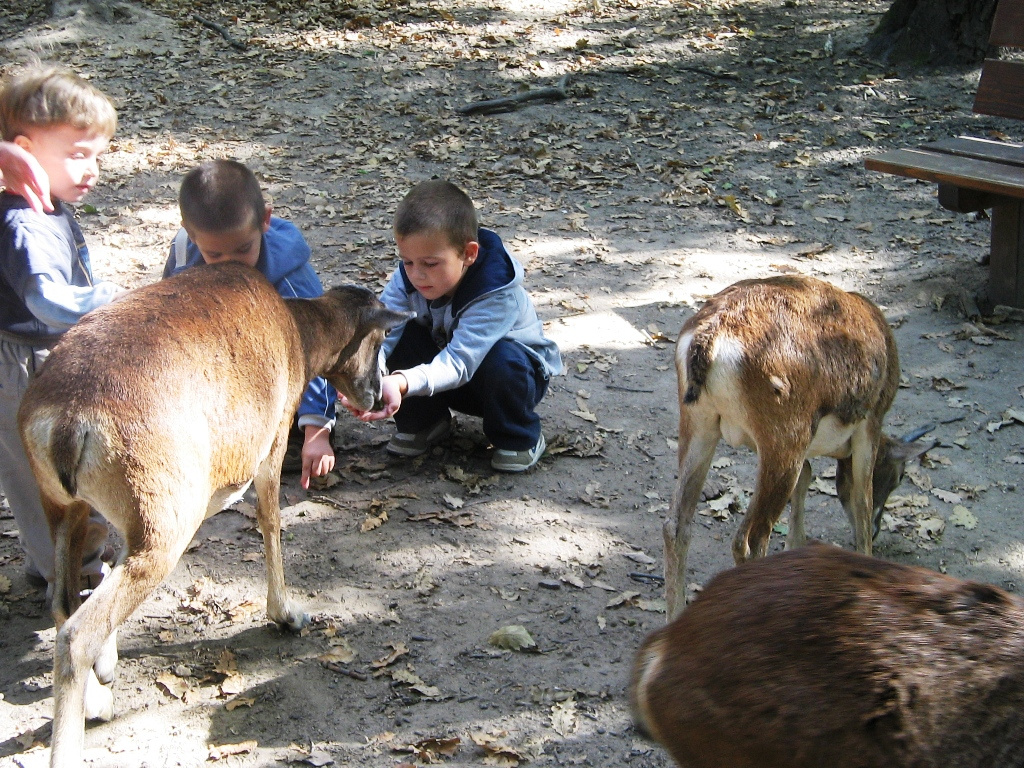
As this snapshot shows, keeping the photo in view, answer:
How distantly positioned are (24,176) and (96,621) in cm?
175

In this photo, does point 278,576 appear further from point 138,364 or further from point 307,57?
point 307,57

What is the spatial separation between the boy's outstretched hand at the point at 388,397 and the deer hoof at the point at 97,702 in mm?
1651

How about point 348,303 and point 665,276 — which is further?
point 665,276

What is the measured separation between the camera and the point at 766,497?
3.59 metres

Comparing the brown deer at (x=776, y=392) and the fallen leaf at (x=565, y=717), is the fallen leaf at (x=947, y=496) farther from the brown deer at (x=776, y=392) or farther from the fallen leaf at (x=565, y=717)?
the fallen leaf at (x=565, y=717)

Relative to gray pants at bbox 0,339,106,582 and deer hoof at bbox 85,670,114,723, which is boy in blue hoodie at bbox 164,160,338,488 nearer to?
gray pants at bbox 0,339,106,582

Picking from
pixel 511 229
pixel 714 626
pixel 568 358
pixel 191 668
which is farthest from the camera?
pixel 511 229

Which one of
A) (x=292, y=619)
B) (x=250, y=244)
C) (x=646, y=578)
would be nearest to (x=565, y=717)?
(x=646, y=578)

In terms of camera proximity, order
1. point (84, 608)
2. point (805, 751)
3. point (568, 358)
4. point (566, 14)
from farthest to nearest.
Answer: point (566, 14) → point (568, 358) → point (84, 608) → point (805, 751)

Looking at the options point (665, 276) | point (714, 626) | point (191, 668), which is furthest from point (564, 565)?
point (665, 276)

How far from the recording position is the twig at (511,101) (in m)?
10.5

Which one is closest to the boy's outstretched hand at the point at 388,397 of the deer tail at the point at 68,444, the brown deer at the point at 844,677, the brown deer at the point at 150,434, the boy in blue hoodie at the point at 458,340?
the boy in blue hoodie at the point at 458,340

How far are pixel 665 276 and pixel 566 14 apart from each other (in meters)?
Result: 7.43

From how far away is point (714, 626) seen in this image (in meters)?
2.48
